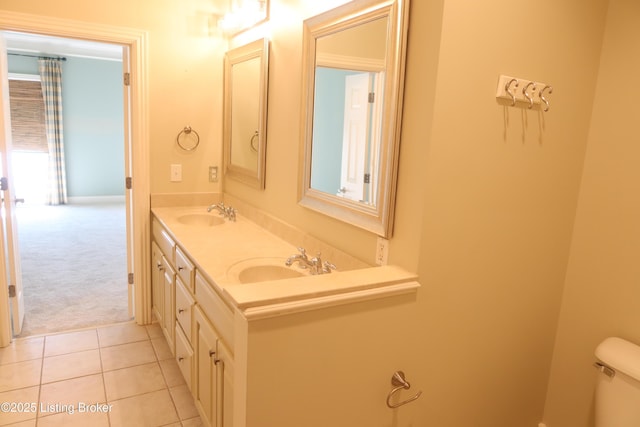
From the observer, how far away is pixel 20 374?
245 centimetres

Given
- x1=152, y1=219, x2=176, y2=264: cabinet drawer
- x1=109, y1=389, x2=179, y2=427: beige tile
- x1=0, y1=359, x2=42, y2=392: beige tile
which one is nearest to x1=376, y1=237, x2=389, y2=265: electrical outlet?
x1=152, y1=219, x2=176, y2=264: cabinet drawer

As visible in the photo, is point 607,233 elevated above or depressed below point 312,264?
above

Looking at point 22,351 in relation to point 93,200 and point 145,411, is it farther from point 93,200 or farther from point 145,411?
point 93,200

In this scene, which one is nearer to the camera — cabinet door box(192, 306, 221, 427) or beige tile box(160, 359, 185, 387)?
cabinet door box(192, 306, 221, 427)

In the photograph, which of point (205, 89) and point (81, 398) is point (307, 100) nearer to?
point (205, 89)

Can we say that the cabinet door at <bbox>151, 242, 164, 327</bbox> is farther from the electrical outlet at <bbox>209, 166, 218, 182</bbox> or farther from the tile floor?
the electrical outlet at <bbox>209, 166, 218, 182</bbox>

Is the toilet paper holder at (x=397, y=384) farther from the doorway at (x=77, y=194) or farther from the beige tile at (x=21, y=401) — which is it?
the doorway at (x=77, y=194)

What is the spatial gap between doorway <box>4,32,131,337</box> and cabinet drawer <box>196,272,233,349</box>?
1776 mm

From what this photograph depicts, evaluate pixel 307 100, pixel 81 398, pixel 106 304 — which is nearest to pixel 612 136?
pixel 307 100

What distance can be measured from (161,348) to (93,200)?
5965 mm

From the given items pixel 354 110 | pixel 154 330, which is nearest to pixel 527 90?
pixel 354 110

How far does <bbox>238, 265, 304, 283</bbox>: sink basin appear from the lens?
6.10ft

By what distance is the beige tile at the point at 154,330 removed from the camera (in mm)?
2991

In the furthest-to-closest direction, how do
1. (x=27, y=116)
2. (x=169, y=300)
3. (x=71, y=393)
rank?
(x=27, y=116)
(x=169, y=300)
(x=71, y=393)
